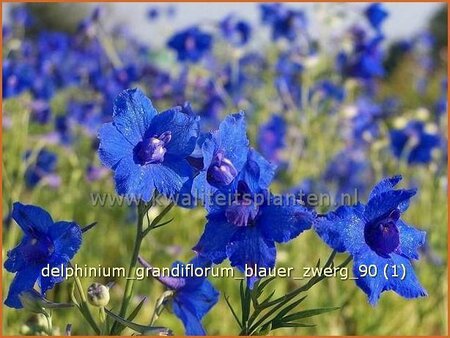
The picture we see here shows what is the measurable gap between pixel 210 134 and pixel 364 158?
3.38m

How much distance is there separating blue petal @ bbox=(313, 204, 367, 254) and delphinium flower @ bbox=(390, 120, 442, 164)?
7.32 ft

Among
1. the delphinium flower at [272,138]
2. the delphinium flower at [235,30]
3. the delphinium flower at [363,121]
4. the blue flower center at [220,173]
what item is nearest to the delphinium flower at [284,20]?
the delphinium flower at [235,30]

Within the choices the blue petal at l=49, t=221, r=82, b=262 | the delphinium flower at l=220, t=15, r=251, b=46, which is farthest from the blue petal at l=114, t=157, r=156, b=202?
the delphinium flower at l=220, t=15, r=251, b=46

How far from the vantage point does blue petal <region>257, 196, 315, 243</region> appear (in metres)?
1.09

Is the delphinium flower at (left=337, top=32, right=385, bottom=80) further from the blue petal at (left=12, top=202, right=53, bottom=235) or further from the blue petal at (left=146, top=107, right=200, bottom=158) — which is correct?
the blue petal at (left=12, top=202, right=53, bottom=235)

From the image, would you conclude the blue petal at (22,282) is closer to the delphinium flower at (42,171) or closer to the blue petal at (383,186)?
the blue petal at (383,186)

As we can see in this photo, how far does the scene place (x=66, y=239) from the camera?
1143mm

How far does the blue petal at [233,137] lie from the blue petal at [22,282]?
36 centimetres

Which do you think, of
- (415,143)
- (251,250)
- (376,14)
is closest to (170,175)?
(251,250)

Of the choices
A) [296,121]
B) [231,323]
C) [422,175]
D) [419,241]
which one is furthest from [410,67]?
[419,241]

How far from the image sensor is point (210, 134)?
3.71ft

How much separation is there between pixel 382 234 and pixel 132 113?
0.45 meters

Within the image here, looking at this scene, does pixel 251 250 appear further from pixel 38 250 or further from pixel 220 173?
pixel 38 250

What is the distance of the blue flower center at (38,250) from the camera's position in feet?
3.83
